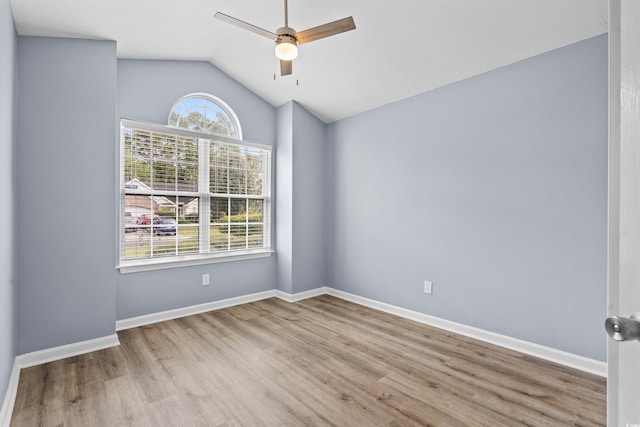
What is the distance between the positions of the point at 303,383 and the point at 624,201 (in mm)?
2262

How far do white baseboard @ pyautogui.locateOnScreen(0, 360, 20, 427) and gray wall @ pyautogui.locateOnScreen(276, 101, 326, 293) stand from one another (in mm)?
2744

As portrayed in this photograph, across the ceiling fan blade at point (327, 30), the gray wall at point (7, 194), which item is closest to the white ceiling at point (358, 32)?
the gray wall at point (7, 194)

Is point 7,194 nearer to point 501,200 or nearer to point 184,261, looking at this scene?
point 184,261

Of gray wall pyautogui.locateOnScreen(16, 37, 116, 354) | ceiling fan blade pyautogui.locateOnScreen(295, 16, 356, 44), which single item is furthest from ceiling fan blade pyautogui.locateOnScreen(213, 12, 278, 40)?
gray wall pyautogui.locateOnScreen(16, 37, 116, 354)

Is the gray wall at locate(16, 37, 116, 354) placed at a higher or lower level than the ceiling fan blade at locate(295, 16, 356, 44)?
lower

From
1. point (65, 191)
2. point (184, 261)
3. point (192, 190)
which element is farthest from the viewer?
point (192, 190)

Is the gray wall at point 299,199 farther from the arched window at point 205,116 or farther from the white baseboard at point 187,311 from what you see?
the arched window at point 205,116

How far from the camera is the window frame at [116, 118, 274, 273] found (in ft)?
11.0

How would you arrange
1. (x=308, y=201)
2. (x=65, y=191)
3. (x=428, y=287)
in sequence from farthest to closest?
(x=308, y=201) < (x=428, y=287) < (x=65, y=191)

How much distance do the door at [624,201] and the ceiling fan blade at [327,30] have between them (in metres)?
1.80

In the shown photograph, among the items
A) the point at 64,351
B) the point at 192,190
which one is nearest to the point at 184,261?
the point at 192,190

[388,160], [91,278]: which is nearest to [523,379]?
[388,160]

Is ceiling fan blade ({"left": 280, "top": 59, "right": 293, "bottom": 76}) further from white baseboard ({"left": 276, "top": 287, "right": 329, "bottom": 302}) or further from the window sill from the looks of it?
white baseboard ({"left": 276, "top": 287, "right": 329, "bottom": 302})

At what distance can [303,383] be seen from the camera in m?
2.30
